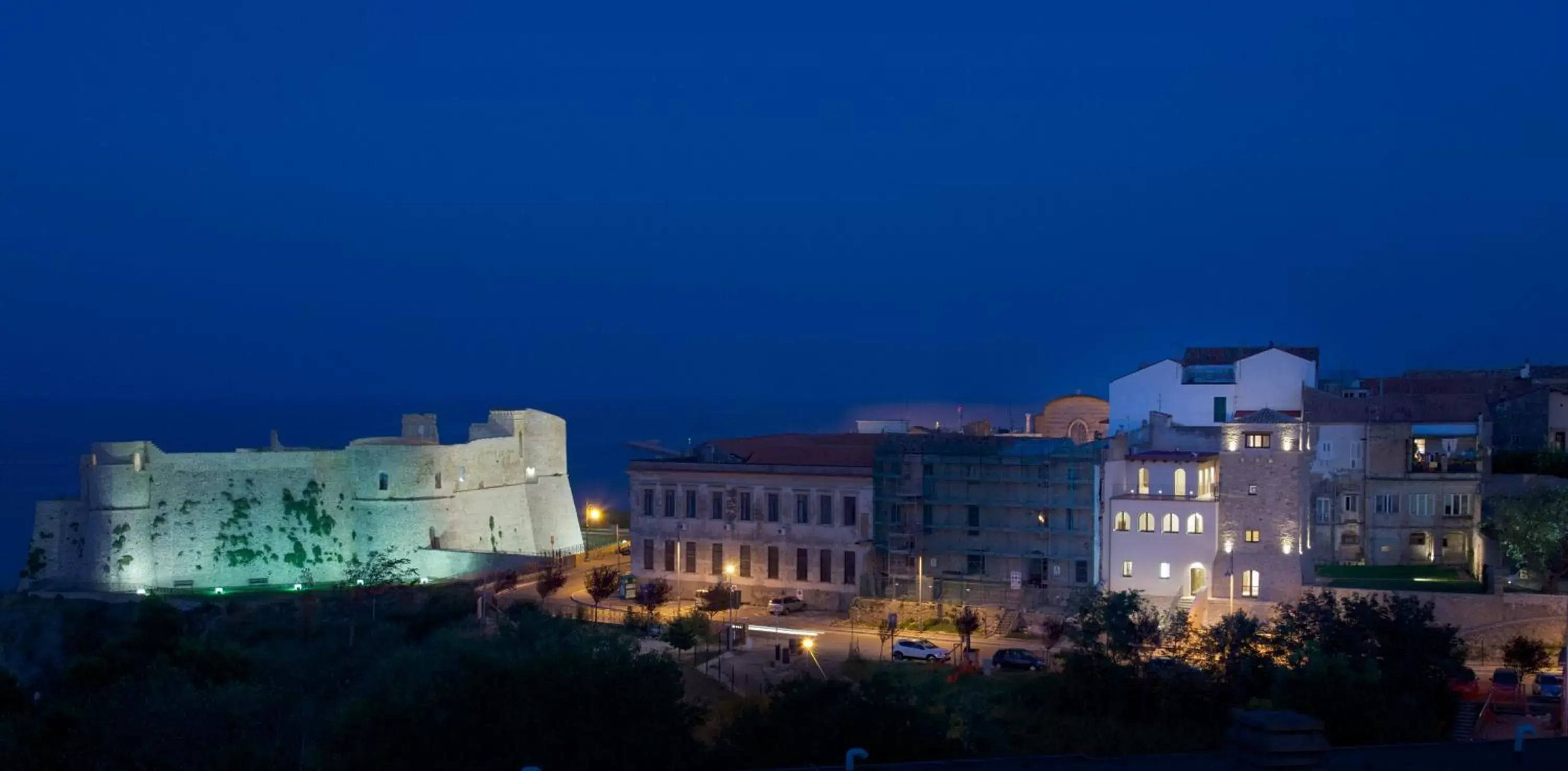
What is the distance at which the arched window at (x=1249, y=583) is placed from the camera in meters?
32.7

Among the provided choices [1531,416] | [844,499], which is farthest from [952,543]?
[1531,416]

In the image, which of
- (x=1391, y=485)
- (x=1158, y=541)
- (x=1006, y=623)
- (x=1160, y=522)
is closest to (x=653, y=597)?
(x=1006, y=623)

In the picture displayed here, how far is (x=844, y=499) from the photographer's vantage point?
126ft

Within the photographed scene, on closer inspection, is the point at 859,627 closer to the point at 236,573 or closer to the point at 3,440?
the point at 236,573

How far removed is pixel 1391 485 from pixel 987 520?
40.4 feet

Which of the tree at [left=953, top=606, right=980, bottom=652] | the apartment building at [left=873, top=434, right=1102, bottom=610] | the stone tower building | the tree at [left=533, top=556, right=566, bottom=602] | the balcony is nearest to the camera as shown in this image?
the tree at [left=953, top=606, right=980, bottom=652]

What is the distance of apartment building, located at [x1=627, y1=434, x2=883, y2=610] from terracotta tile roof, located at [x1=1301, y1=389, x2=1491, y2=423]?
13.5 meters

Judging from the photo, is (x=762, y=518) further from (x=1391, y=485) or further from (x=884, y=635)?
(x=1391, y=485)

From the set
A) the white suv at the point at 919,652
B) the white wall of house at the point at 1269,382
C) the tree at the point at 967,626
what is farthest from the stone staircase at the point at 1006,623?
the white wall of house at the point at 1269,382

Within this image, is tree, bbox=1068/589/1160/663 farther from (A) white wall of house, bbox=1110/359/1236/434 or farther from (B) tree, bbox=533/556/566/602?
(B) tree, bbox=533/556/566/602

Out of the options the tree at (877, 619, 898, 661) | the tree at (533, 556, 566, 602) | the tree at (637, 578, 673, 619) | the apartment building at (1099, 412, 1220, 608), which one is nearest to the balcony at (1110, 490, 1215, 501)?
the apartment building at (1099, 412, 1220, 608)

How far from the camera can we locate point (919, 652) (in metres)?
31.6

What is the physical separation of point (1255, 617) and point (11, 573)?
60.2m

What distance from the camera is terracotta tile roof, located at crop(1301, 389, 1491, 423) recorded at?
40.4m
